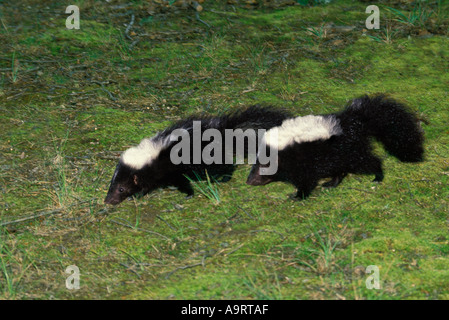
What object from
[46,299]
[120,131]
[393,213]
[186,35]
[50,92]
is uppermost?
[186,35]

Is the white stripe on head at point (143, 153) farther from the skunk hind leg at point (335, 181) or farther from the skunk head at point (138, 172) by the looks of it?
the skunk hind leg at point (335, 181)

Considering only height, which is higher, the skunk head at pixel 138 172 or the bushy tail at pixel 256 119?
the bushy tail at pixel 256 119

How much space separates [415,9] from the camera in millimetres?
7969

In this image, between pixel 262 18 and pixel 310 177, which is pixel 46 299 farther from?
pixel 262 18

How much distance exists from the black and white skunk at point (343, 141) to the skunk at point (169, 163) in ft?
1.64

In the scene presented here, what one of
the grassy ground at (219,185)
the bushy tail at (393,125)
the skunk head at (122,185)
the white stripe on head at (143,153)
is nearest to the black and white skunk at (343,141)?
the bushy tail at (393,125)

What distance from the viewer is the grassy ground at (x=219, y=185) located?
381 cm

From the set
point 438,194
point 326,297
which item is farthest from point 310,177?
point 326,297

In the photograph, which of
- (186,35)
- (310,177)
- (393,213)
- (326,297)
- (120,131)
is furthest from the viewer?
(186,35)

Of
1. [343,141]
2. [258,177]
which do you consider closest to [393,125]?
[343,141]

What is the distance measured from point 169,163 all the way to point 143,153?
0.94ft

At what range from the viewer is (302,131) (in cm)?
486

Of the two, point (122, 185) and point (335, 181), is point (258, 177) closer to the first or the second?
point (335, 181)

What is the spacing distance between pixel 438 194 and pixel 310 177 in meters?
1.10
